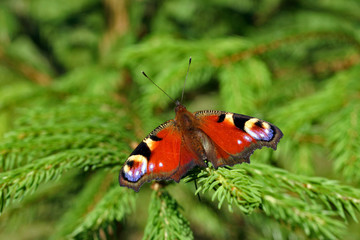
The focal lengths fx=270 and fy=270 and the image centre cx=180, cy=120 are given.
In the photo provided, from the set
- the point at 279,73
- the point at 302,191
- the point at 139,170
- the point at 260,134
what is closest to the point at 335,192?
the point at 302,191

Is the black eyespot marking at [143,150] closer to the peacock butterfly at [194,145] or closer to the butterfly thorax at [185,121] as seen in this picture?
Result: the peacock butterfly at [194,145]

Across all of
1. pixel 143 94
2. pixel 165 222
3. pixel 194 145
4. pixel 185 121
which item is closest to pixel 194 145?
pixel 194 145

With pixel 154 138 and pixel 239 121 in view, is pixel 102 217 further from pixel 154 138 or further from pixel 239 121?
pixel 239 121

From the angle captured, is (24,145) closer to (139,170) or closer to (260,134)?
(139,170)

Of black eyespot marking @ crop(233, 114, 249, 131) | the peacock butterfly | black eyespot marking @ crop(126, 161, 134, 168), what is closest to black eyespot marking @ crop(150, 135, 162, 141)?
the peacock butterfly

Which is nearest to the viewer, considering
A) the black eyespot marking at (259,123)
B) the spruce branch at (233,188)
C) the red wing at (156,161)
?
the spruce branch at (233,188)

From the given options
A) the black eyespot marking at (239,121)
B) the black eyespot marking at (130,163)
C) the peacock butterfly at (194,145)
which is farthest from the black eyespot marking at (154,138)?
the black eyespot marking at (239,121)
